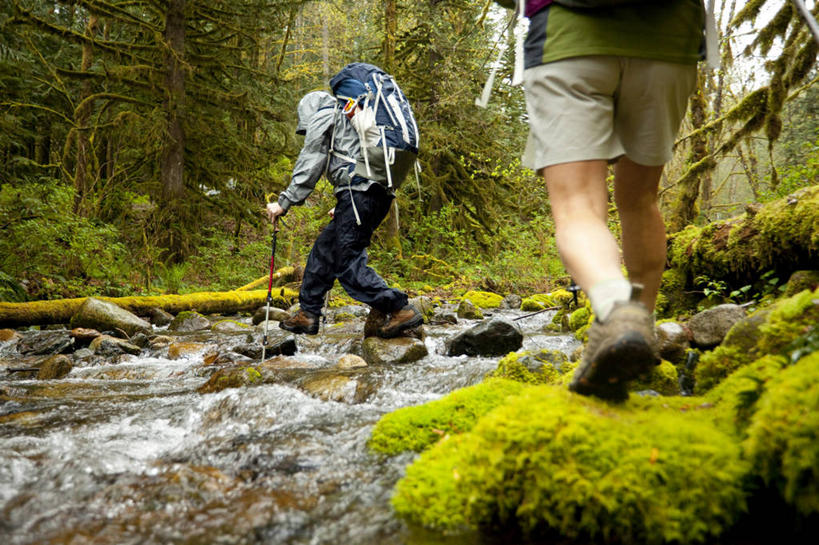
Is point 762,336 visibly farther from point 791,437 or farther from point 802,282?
point 802,282

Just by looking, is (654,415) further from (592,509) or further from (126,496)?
(126,496)

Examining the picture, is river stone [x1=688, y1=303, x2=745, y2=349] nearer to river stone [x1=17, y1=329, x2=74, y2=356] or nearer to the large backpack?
the large backpack

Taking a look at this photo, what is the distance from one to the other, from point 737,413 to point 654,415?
0.77ft

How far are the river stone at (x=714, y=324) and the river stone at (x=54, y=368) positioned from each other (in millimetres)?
5053

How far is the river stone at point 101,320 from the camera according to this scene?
264 inches

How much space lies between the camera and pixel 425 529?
58.8 inches

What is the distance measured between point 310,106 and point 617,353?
428cm

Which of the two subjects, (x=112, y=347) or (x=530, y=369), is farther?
(x=112, y=347)

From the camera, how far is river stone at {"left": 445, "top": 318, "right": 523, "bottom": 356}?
4.92m

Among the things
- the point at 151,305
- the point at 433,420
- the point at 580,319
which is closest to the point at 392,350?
the point at 580,319

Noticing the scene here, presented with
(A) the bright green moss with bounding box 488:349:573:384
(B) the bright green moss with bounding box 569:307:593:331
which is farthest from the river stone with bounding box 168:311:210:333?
(A) the bright green moss with bounding box 488:349:573:384

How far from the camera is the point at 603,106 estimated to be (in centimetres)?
193

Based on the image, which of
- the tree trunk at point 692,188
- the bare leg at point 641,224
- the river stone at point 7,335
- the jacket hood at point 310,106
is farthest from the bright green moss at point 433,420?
the tree trunk at point 692,188

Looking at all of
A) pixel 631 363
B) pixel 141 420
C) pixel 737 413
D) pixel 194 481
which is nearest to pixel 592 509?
pixel 631 363
